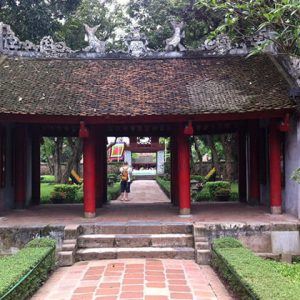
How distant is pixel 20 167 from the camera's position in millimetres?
13422

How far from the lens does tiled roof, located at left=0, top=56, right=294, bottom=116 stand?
34.8 ft

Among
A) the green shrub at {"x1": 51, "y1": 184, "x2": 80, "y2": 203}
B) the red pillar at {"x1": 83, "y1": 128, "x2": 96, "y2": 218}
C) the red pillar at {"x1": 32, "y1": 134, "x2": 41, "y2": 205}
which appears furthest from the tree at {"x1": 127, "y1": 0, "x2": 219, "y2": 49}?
the red pillar at {"x1": 83, "y1": 128, "x2": 96, "y2": 218}

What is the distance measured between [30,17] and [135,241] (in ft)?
37.3

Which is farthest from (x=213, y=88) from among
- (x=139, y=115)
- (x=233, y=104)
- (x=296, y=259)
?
(x=296, y=259)

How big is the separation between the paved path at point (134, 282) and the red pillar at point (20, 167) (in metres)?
5.48

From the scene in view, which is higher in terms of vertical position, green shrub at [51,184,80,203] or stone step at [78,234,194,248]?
green shrub at [51,184,80,203]

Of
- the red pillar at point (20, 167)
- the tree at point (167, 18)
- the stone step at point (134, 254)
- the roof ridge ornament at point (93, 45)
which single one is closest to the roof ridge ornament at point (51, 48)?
the roof ridge ornament at point (93, 45)

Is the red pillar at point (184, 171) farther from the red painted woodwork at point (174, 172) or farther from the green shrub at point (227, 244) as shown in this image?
the green shrub at point (227, 244)

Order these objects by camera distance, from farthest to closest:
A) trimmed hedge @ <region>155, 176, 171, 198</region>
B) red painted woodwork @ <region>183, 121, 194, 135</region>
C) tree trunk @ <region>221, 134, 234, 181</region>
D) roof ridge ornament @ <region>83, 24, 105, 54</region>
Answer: tree trunk @ <region>221, 134, 234, 181</region>, trimmed hedge @ <region>155, 176, 171, 198</region>, roof ridge ornament @ <region>83, 24, 105, 54</region>, red painted woodwork @ <region>183, 121, 194, 135</region>

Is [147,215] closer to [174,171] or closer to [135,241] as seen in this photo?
[135,241]

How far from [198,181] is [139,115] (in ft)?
45.2

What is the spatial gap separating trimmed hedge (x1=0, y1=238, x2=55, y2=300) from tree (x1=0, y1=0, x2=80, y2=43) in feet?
37.3

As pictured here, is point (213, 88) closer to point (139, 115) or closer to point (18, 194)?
point (139, 115)

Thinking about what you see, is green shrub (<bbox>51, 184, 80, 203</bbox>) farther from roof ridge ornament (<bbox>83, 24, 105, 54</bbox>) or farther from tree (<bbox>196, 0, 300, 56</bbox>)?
tree (<bbox>196, 0, 300, 56</bbox>)
